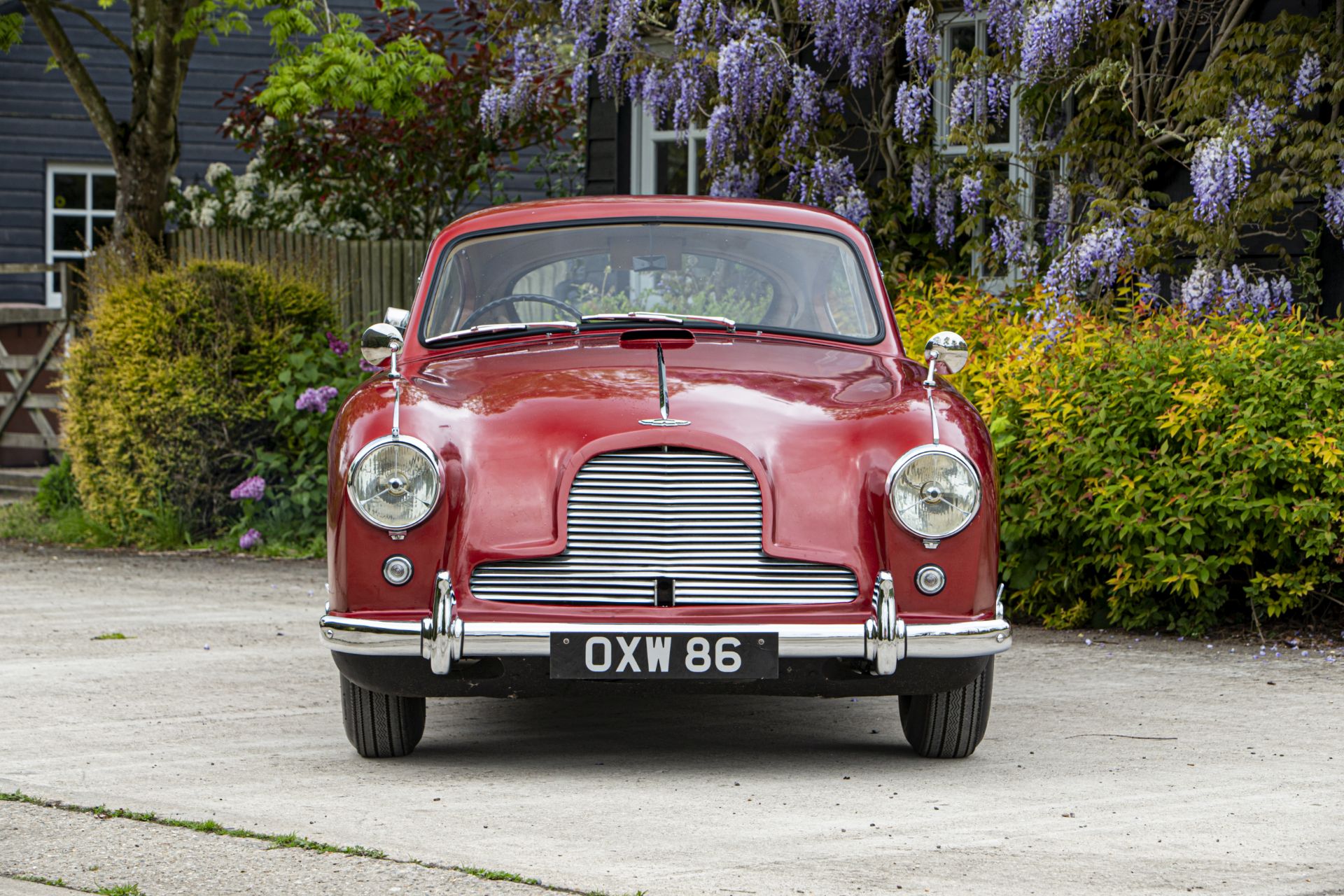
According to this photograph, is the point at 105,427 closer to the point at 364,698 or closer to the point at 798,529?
the point at 364,698

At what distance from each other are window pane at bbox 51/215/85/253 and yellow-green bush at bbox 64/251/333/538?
11.8 metres

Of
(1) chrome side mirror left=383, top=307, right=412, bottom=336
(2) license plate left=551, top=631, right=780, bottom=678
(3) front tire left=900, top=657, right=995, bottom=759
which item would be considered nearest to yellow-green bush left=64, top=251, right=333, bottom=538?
(1) chrome side mirror left=383, top=307, right=412, bottom=336

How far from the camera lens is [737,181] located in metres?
12.7

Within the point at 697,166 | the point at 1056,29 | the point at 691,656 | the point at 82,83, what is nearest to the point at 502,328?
the point at 691,656

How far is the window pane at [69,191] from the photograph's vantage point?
22453 mm

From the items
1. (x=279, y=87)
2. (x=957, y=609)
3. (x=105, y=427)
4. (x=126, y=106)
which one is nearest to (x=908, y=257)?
(x=279, y=87)

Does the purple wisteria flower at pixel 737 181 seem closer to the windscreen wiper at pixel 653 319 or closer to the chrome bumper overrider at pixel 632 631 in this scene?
the windscreen wiper at pixel 653 319

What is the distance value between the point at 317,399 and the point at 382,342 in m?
5.45

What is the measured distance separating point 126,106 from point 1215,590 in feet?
60.4

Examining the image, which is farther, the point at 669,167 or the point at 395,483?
the point at 669,167

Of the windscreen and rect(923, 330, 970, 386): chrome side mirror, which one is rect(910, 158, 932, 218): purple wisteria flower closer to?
the windscreen

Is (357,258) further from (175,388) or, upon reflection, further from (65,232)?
(65,232)

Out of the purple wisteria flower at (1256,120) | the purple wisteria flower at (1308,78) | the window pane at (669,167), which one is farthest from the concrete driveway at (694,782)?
the window pane at (669,167)

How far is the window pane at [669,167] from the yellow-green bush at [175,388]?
430 centimetres
